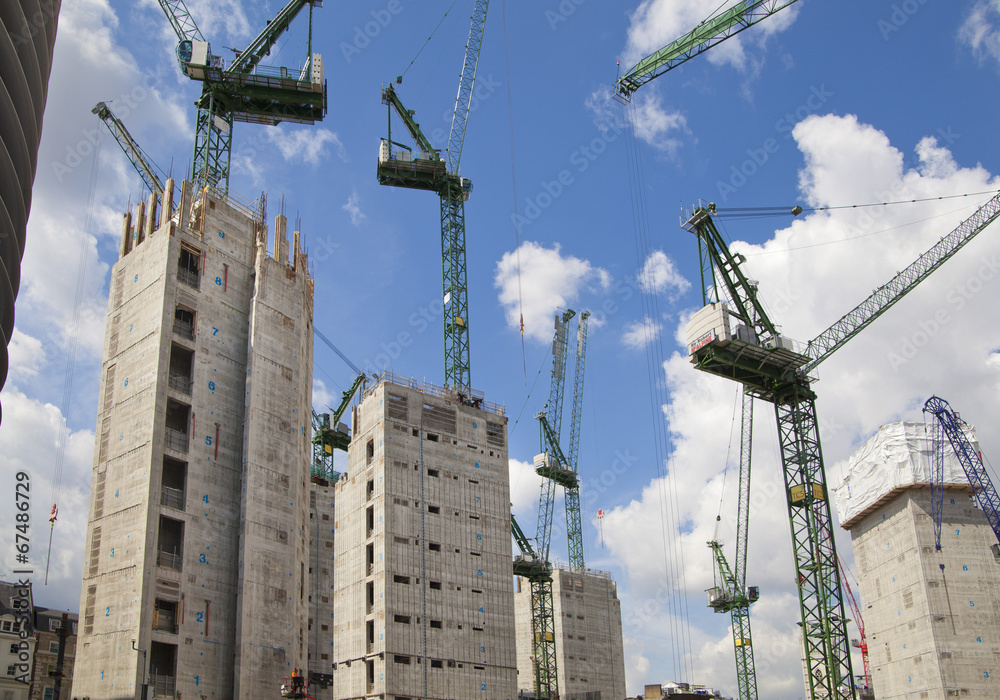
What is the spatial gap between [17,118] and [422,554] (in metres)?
82.7

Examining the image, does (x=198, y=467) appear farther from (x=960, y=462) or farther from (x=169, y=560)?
(x=960, y=462)

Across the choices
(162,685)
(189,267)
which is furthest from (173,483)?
(189,267)

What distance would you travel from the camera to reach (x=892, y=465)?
4444 inches

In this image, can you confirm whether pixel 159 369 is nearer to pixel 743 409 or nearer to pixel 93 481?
pixel 93 481

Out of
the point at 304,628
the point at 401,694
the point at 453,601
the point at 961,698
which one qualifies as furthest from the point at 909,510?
the point at 304,628

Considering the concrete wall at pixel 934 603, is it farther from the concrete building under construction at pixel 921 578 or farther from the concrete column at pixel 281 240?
the concrete column at pixel 281 240

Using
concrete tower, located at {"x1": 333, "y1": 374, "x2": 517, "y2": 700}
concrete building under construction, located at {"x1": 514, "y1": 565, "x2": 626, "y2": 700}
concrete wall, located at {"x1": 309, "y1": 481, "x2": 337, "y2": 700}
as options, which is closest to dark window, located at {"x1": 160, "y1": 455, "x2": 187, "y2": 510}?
concrete tower, located at {"x1": 333, "y1": 374, "x2": 517, "y2": 700}

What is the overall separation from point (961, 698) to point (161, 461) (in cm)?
8757

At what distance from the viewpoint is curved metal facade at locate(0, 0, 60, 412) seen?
995cm

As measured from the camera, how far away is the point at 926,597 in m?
104

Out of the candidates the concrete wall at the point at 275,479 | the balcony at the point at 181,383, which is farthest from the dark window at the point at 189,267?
the balcony at the point at 181,383

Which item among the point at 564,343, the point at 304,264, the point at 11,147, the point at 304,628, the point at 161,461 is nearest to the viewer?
the point at 11,147

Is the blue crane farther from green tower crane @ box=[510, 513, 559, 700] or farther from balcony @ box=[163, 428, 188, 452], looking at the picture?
balcony @ box=[163, 428, 188, 452]

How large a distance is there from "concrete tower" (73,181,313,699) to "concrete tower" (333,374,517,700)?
24.3 feet
